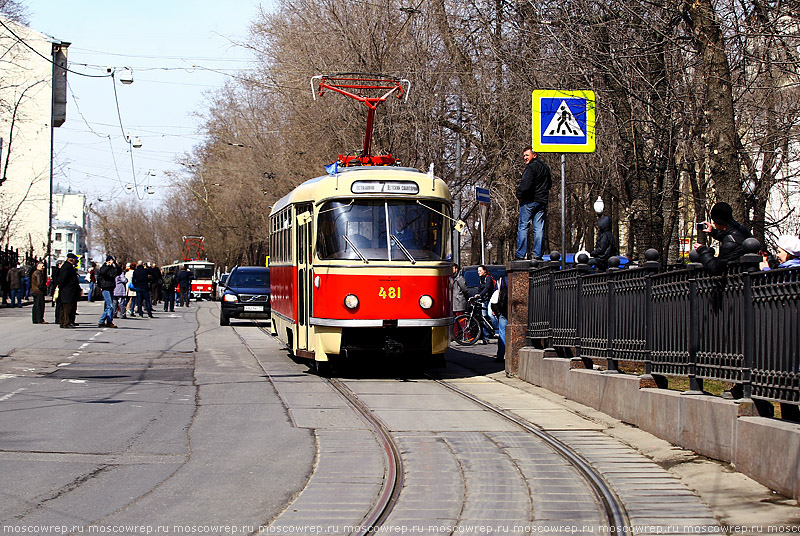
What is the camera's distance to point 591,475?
26.3ft

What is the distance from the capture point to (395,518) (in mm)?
6621

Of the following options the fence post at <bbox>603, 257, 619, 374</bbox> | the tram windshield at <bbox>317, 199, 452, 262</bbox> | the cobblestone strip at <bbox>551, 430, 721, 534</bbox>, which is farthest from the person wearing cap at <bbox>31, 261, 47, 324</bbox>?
the cobblestone strip at <bbox>551, 430, 721, 534</bbox>

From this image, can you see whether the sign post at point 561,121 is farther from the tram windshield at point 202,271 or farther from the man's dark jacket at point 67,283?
the tram windshield at point 202,271

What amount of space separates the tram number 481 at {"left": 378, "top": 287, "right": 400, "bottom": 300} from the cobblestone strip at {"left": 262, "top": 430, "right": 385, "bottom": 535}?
4838 mm

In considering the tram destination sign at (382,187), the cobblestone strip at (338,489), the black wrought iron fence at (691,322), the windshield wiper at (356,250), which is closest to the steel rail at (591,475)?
the black wrought iron fence at (691,322)

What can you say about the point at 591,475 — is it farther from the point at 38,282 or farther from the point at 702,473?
the point at 38,282

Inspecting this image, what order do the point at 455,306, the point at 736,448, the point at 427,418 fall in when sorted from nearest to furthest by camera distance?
the point at 736,448 < the point at 427,418 < the point at 455,306

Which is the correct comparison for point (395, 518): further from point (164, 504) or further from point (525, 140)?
point (525, 140)

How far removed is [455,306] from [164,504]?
50.1 ft

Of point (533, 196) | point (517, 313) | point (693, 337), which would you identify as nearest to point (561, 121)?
point (533, 196)

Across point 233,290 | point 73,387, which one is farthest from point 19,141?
point 73,387

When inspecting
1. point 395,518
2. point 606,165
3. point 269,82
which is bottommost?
point 395,518

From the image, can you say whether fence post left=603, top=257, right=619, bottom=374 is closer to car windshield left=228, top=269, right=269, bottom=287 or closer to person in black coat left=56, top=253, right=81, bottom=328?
person in black coat left=56, top=253, right=81, bottom=328

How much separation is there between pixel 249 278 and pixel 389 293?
16.7m
